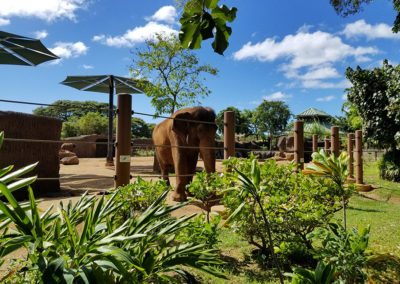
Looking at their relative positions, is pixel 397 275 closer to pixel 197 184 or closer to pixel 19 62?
pixel 197 184

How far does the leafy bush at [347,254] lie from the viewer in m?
1.88

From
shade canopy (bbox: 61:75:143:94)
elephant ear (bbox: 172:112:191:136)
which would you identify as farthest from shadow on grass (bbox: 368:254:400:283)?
shade canopy (bbox: 61:75:143:94)

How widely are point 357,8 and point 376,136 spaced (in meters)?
7.23

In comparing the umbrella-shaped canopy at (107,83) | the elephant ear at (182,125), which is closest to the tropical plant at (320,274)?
the elephant ear at (182,125)

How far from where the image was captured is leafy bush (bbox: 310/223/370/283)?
6.17 feet

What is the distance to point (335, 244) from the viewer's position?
6.64 feet

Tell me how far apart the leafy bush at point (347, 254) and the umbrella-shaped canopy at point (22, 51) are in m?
8.47

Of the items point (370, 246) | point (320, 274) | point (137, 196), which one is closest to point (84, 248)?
point (320, 274)

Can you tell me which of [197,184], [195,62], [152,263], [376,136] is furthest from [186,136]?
[195,62]

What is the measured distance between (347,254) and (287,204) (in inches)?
39.7

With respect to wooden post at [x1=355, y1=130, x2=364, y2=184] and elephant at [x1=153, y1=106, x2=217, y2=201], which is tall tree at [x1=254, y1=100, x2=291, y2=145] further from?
elephant at [x1=153, y1=106, x2=217, y2=201]

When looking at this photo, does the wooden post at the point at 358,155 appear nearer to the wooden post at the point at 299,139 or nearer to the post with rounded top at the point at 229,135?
the wooden post at the point at 299,139

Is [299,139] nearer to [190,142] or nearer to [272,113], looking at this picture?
[190,142]

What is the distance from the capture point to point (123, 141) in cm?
347
